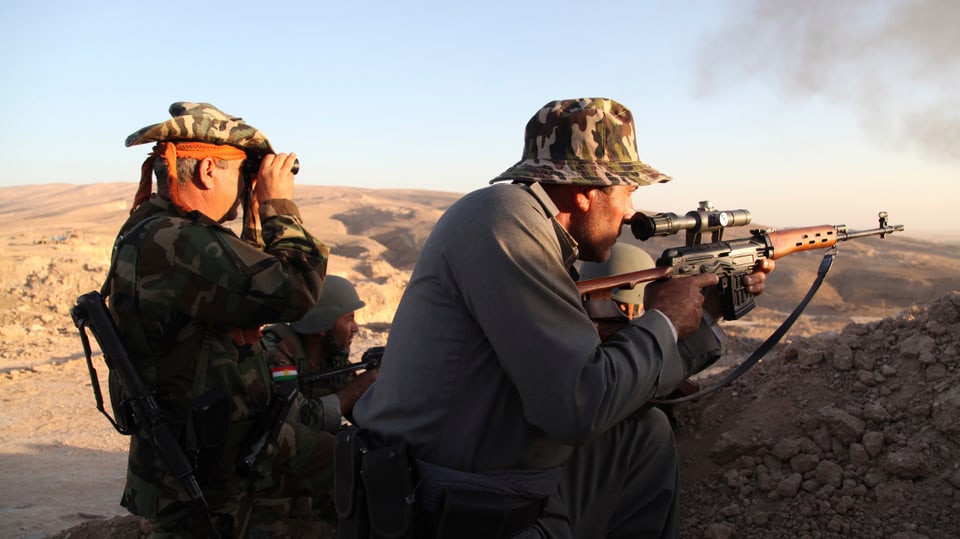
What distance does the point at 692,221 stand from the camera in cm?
295

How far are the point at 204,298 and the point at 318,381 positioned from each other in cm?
175

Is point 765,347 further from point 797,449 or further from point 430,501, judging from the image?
point 430,501

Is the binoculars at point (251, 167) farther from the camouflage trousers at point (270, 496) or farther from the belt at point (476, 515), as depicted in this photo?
the belt at point (476, 515)

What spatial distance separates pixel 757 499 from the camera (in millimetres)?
3318

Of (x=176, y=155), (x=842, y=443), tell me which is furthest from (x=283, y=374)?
(x=842, y=443)

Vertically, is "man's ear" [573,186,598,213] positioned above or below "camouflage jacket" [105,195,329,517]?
above

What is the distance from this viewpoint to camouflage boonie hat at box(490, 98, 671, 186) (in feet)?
7.80

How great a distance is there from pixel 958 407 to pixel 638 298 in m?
1.98

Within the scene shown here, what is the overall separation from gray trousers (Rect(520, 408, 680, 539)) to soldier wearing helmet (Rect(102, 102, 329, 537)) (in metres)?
1.30

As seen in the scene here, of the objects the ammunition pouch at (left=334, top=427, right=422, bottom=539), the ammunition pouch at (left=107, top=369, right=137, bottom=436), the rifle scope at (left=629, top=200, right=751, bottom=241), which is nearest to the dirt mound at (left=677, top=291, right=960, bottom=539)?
the rifle scope at (left=629, top=200, right=751, bottom=241)

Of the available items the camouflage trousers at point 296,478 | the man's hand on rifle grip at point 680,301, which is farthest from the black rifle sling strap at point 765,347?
the camouflage trousers at point 296,478

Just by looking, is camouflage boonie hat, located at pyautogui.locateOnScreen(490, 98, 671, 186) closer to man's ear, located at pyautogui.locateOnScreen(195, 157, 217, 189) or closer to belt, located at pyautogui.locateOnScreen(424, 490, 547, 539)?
belt, located at pyautogui.locateOnScreen(424, 490, 547, 539)

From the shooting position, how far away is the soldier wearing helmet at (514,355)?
197cm

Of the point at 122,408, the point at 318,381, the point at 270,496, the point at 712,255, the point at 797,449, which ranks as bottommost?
the point at 270,496
